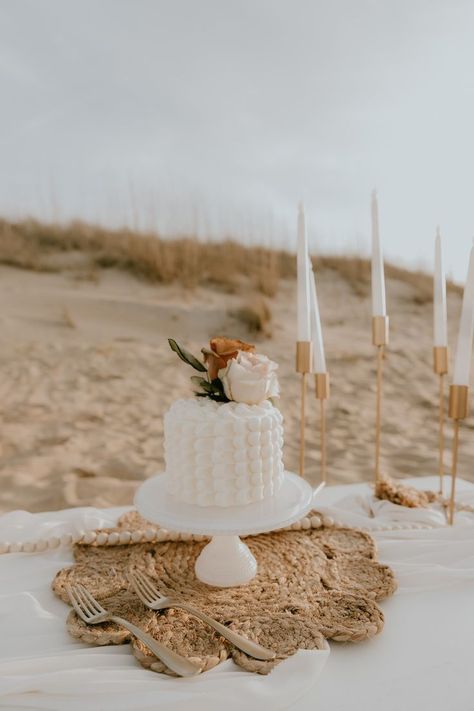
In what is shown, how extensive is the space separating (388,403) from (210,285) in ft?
8.92

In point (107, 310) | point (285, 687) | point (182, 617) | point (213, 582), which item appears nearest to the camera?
point (285, 687)

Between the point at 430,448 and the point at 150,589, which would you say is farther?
the point at 430,448

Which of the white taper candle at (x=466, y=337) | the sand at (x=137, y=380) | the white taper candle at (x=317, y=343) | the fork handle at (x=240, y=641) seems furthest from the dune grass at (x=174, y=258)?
the fork handle at (x=240, y=641)

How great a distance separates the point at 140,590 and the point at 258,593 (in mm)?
199

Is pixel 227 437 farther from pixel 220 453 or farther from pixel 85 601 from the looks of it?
pixel 85 601

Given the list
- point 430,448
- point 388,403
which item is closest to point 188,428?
point 430,448

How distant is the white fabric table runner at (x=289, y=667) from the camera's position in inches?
28.7

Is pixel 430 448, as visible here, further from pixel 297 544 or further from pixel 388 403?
pixel 297 544

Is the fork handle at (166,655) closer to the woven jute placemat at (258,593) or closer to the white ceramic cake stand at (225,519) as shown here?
the woven jute placemat at (258,593)

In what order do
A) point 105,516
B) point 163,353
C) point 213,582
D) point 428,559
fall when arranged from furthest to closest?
1. point 163,353
2. point 105,516
3. point 428,559
4. point 213,582

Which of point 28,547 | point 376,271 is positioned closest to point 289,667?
point 28,547

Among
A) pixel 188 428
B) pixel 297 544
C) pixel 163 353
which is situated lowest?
pixel 163 353

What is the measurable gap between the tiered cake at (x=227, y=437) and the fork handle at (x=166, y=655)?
0.23 metres

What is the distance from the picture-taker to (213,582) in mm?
1027
